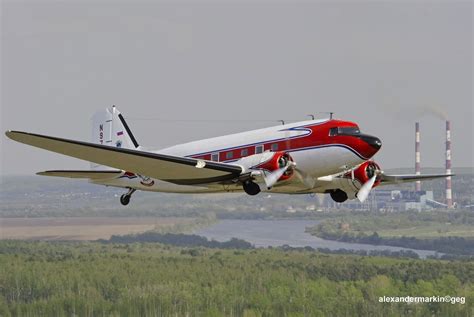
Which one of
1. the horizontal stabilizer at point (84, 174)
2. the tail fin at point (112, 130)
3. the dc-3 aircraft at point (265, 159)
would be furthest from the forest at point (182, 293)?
the dc-3 aircraft at point (265, 159)

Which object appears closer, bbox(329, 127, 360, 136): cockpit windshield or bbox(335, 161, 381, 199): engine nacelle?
bbox(329, 127, 360, 136): cockpit windshield

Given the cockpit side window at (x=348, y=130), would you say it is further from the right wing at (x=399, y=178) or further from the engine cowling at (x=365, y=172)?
the right wing at (x=399, y=178)

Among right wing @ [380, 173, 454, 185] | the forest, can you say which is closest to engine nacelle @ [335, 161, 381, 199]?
right wing @ [380, 173, 454, 185]

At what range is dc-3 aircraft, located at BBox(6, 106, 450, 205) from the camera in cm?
3256

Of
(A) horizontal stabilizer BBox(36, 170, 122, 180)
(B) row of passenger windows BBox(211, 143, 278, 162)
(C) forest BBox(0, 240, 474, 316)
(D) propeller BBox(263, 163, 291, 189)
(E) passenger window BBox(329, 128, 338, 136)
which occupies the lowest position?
(C) forest BBox(0, 240, 474, 316)

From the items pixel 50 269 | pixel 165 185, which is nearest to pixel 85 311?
pixel 50 269

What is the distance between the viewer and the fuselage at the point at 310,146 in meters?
33.0

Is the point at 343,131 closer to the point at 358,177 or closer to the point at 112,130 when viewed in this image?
the point at 358,177

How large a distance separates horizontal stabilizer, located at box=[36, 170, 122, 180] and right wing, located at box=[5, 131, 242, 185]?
3.41 meters

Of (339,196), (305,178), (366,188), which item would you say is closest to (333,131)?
(305,178)

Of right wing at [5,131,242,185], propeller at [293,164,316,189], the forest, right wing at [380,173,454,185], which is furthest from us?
the forest

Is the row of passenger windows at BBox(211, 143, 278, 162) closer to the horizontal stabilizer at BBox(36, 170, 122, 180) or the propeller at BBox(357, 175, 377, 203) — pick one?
the propeller at BBox(357, 175, 377, 203)

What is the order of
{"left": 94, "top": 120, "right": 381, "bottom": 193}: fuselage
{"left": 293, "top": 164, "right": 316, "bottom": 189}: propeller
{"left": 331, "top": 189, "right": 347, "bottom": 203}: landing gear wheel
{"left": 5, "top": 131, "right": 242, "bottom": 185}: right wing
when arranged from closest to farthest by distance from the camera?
{"left": 5, "top": 131, "right": 242, "bottom": 185}: right wing → {"left": 94, "top": 120, "right": 381, "bottom": 193}: fuselage → {"left": 293, "top": 164, "right": 316, "bottom": 189}: propeller → {"left": 331, "top": 189, "right": 347, "bottom": 203}: landing gear wheel

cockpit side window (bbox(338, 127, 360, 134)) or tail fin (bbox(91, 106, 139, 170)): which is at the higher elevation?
tail fin (bbox(91, 106, 139, 170))
